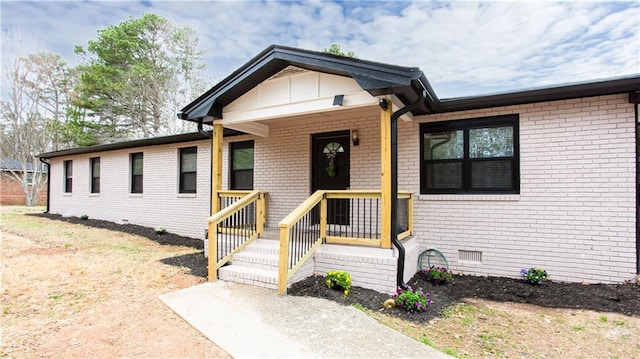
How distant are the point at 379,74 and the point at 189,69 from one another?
2089 centimetres

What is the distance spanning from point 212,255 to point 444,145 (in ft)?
15.0

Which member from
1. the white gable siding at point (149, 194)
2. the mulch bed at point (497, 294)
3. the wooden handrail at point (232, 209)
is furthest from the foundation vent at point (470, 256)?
the white gable siding at point (149, 194)

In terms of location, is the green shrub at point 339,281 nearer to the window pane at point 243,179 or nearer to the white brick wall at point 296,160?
the white brick wall at point 296,160

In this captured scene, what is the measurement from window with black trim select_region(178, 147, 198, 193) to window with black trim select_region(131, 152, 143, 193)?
7.16 feet

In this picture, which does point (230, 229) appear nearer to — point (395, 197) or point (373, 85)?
point (395, 197)

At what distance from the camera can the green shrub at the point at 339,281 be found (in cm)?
463

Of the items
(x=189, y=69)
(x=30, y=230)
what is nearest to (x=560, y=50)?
(x=30, y=230)

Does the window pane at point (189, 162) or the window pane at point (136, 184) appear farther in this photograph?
the window pane at point (136, 184)

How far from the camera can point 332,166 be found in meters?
7.24

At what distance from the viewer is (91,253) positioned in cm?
716

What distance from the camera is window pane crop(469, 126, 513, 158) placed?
5742 mm

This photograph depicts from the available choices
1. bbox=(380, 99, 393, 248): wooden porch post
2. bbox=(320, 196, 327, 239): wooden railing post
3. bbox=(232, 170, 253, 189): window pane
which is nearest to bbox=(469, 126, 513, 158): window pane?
bbox=(380, 99, 393, 248): wooden porch post

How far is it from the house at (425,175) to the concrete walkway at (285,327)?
548mm

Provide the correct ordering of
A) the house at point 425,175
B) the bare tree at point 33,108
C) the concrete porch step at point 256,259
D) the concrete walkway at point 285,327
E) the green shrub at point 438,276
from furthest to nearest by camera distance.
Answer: the bare tree at point 33,108, the green shrub at point 438,276, the concrete porch step at point 256,259, the house at point 425,175, the concrete walkway at point 285,327
